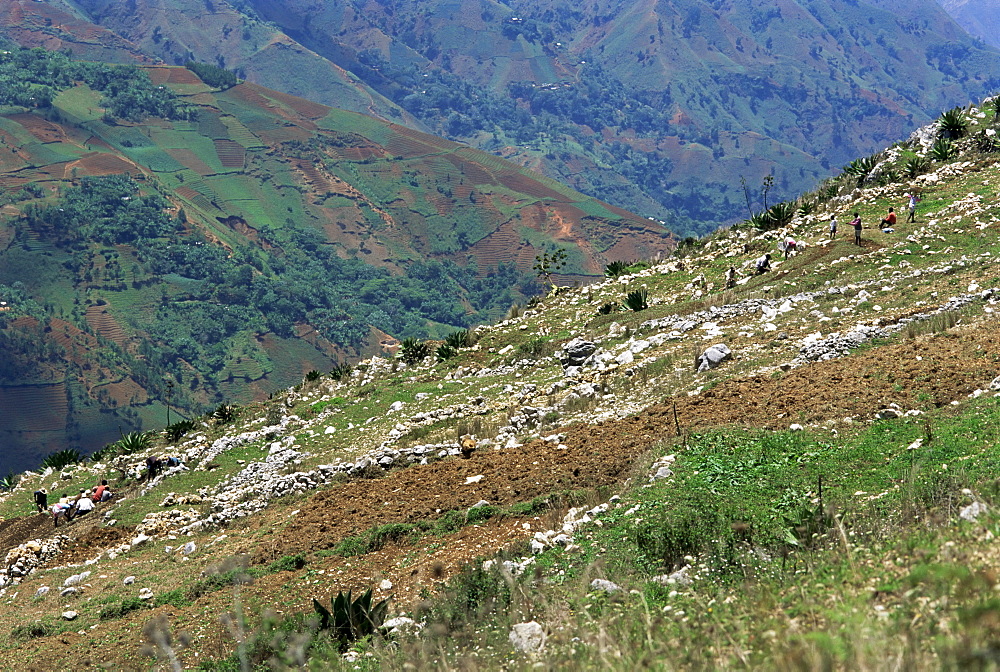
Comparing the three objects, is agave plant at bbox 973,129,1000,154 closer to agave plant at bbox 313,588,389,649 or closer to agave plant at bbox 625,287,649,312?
agave plant at bbox 625,287,649,312

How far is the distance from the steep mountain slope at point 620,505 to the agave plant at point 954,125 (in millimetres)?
7734

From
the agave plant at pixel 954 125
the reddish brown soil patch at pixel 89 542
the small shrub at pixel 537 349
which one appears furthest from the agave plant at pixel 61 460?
the agave plant at pixel 954 125

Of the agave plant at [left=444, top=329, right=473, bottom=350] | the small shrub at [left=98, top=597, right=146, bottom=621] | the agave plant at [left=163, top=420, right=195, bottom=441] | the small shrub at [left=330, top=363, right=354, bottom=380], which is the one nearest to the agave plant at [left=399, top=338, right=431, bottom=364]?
the agave plant at [left=444, top=329, right=473, bottom=350]

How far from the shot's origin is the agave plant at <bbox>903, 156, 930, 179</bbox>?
31.8 metres

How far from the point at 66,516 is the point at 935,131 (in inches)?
1378

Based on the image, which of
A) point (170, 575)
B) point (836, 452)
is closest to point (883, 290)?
point (836, 452)

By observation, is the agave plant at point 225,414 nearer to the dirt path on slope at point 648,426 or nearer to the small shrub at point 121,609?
the dirt path on slope at point 648,426

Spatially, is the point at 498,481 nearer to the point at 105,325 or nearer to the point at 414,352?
the point at 414,352

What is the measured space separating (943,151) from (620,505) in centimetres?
2792

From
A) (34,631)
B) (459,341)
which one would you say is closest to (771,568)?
(34,631)

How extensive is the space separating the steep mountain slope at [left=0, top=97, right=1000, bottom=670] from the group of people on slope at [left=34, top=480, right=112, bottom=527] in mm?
449

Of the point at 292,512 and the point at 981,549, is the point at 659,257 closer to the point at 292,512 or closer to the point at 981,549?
the point at 292,512

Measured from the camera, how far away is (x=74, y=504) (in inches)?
830

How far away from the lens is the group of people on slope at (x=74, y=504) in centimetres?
2056
